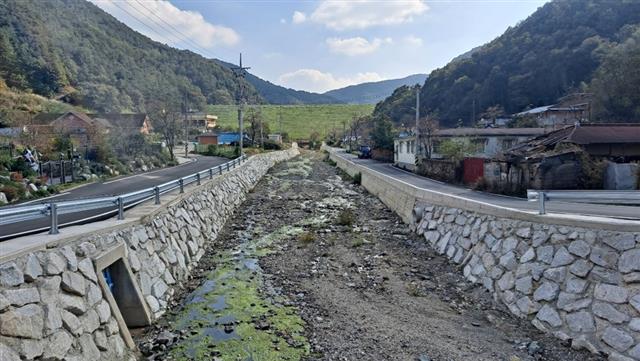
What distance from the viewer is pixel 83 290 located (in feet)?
23.1

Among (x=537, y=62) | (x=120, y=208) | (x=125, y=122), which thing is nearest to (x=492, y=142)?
(x=120, y=208)

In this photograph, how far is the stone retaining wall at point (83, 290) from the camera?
18.4ft

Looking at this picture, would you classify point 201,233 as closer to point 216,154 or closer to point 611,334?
point 611,334

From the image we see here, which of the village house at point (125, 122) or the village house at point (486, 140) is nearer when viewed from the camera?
the village house at point (486, 140)

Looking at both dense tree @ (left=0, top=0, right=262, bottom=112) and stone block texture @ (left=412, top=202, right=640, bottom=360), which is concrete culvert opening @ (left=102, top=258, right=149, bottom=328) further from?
dense tree @ (left=0, top=0, right=262, bottom=112)

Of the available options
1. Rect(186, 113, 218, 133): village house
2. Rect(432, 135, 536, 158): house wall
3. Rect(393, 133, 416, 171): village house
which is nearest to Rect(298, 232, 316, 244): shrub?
Rect(432, 135, 536, 158): house wall

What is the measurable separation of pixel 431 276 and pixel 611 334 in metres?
5.38

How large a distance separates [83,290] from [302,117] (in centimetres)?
13786

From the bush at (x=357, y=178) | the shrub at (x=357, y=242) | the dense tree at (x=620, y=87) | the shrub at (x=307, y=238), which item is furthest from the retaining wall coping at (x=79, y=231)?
the dense tree at (x=620, y=87)

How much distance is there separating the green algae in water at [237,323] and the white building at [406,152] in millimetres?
30327

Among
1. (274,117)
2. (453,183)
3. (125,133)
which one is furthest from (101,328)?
(274,117)

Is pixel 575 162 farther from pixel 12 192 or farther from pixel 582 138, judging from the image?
pixel 12 192

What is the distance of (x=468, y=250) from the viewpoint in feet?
43.2

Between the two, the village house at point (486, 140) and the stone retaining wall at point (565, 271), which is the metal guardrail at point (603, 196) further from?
the village house at point (486, 140)
